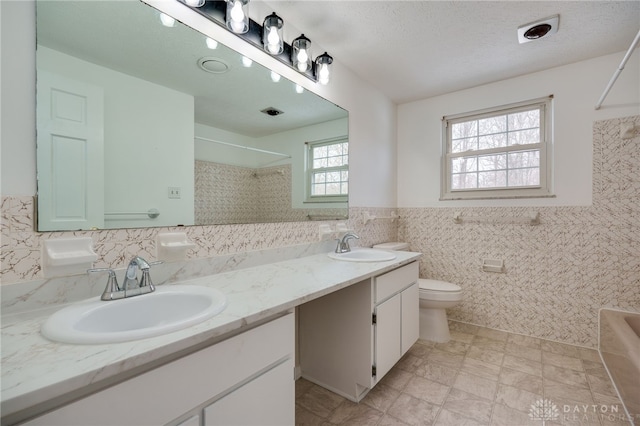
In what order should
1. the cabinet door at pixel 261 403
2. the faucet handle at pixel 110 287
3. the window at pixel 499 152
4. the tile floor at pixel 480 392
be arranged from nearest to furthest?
the cabinet door at pixel 261 403 → the faucet handle at pixel 110 287 → the tile floor at pixel 480 392 → the window at pixel 499 152

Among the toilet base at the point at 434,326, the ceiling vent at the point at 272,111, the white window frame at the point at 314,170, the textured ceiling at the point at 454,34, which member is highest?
the textured ceiling at the point at 454,34

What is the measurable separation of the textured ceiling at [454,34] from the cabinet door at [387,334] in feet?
5.75

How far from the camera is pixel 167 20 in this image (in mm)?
1182

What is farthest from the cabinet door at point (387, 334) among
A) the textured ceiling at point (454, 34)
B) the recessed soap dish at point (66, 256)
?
the textured ceiling at point (454, 34)

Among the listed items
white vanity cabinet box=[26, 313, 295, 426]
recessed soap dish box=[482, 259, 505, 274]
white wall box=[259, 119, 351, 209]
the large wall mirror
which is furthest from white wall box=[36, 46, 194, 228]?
recessed soap dish box=[482, 259, 505, 274]

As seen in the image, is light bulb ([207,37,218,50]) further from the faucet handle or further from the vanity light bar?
the faucet handle

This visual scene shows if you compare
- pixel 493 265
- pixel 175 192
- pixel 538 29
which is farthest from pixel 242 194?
pixel 493 265

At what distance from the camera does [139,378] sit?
0.60 m

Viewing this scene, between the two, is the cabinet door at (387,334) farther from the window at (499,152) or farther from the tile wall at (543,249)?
the window at (499,152)

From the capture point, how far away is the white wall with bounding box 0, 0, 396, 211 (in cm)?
82

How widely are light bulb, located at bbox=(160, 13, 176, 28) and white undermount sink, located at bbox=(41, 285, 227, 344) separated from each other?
1105 millimetres

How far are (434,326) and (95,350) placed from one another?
234cm

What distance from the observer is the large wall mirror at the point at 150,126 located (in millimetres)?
915

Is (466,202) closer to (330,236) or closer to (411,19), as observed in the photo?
(330,236)
